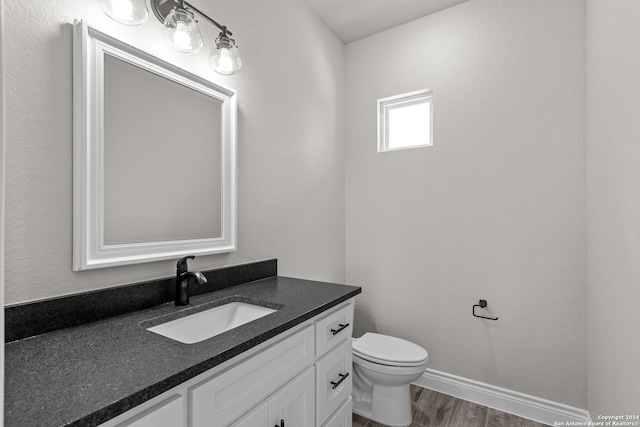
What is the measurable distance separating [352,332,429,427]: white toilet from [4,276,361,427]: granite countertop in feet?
2.96

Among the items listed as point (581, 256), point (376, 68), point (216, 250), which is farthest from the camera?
point (376, 68)

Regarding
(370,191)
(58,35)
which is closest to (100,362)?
(58,35)

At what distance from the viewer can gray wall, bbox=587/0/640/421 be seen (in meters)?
1.08

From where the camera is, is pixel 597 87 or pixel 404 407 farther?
pixel 404 407

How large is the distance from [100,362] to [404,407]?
1.71m

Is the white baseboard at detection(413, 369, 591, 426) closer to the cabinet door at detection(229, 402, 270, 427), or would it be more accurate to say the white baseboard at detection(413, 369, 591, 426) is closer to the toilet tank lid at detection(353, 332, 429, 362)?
the toilet tank lid at detection(353, 332, 429, 362)

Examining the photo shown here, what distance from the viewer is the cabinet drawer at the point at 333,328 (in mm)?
1285

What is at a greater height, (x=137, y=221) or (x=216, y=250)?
(x=137, y=221)

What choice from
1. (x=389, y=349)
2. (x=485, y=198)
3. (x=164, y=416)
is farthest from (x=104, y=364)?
(x=485, y=198)

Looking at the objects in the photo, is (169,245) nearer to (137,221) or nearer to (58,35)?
(137,221)

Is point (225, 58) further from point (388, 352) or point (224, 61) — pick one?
point (388, 352)

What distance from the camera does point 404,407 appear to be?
186cm

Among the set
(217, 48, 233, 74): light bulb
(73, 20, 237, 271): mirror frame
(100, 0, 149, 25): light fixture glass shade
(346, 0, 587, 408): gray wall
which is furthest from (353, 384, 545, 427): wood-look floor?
(100, 0, 149, 25): light fixture glass shade

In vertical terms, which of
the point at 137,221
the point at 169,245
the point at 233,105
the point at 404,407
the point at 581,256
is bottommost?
the point at 404,407
